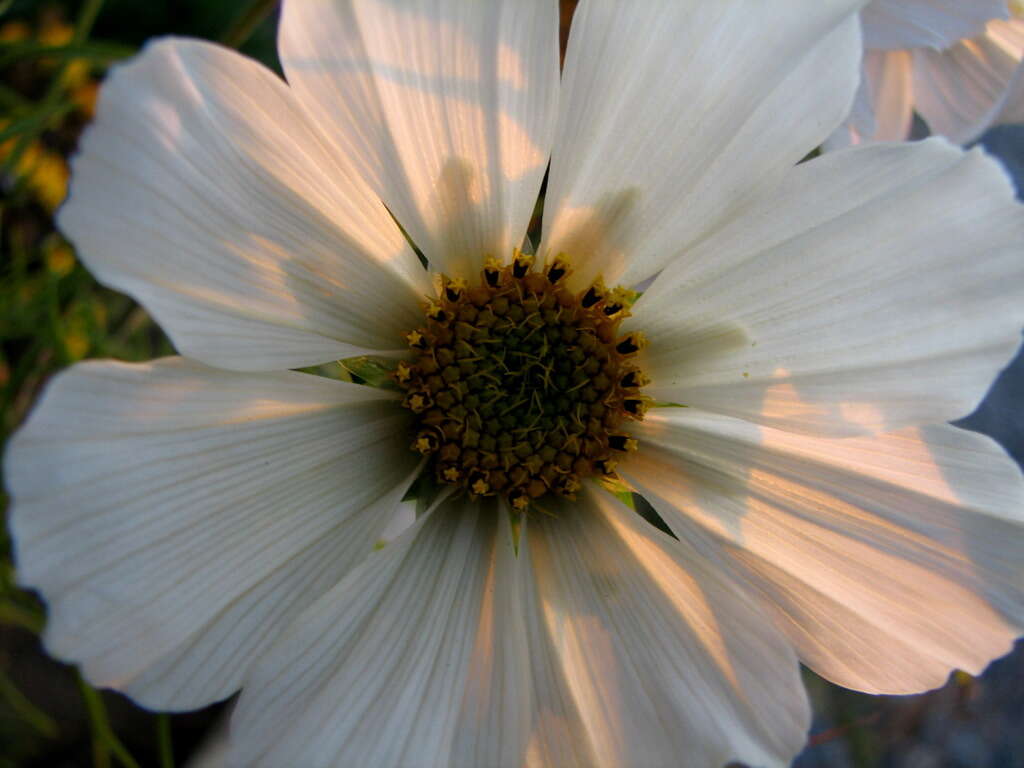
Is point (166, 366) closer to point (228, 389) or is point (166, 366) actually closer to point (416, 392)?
point (228, 389)

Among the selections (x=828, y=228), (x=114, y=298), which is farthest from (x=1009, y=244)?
(x=114, y=298)

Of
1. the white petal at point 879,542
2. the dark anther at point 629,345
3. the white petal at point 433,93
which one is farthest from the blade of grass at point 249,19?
the white petal at point 879,542

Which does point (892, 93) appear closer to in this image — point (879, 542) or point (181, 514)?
point (879, 542)

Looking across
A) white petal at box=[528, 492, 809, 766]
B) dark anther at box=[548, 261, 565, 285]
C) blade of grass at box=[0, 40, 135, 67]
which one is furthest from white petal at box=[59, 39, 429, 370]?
blade of grass at box=[0, 40, 135, 67]

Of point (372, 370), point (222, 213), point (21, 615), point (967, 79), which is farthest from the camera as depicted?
point (21, 615)

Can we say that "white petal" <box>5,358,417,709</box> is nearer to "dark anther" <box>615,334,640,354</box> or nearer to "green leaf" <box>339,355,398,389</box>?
"green leaf" <box>339,355,398,389</box>

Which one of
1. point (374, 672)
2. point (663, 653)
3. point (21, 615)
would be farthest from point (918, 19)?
point (21, 615)

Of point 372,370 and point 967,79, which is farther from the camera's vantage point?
point 967,79

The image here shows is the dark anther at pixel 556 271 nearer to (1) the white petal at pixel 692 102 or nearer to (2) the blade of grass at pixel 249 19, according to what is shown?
(1) the white petal at pixel 692 102
